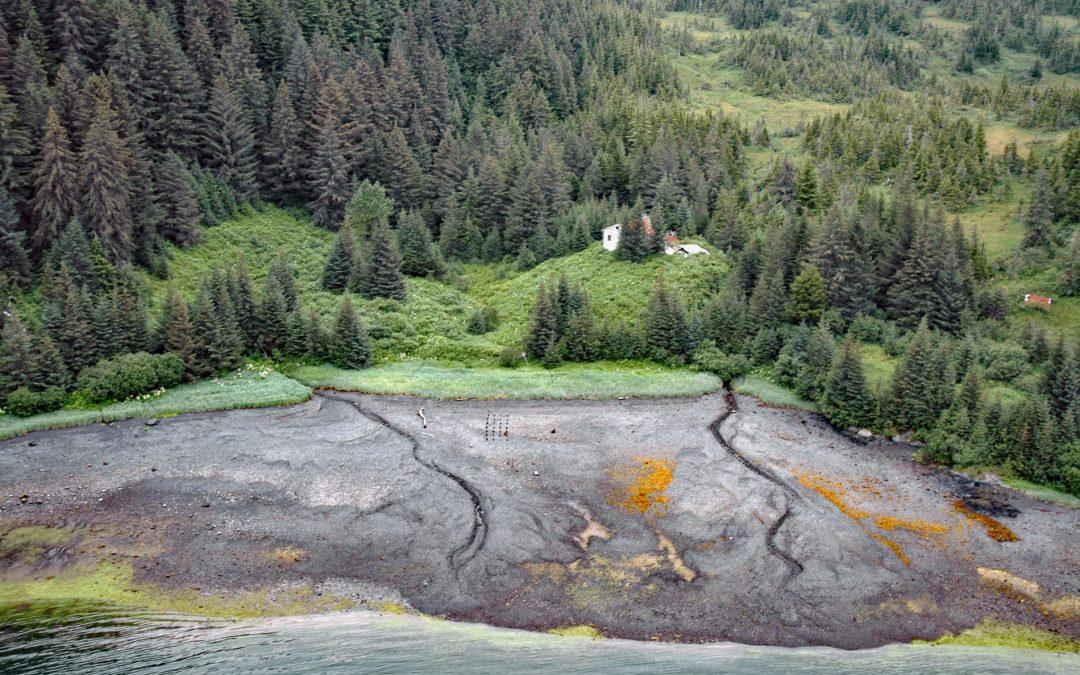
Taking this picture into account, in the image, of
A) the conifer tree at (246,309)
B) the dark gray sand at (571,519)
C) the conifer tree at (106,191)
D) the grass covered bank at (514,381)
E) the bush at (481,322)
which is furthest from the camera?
the bush at (481,322)

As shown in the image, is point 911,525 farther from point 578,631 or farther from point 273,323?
point 273,323

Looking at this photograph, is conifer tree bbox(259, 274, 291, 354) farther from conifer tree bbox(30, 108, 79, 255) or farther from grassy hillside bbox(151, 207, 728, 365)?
conifer tree bbox(30, 108, 79, 255)

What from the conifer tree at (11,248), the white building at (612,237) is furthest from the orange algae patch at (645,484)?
the conifer tree at (11,248)

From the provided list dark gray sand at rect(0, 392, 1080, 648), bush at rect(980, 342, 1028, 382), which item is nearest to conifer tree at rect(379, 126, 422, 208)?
dark gray sand at rect(0, 392, 1080, 648)

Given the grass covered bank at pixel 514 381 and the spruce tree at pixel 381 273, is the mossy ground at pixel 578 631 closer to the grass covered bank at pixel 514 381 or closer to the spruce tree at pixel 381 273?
the grass covered bank at pixel 514 381

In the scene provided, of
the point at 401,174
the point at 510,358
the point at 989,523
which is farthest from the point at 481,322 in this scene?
the point at 989,523
